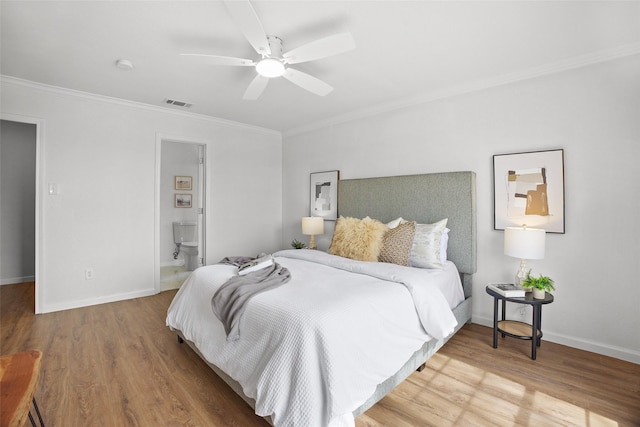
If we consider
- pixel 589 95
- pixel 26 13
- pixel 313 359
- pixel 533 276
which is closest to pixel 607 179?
pixel 589 95

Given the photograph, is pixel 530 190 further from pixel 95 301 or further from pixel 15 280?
pixel 15 280

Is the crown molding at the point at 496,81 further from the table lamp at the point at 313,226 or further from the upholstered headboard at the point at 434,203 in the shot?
the table lamp at the point at 313,226

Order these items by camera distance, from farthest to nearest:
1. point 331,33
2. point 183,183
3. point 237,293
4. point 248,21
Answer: point 183,183 → point 331,33 → point 237,293 → point 248,21

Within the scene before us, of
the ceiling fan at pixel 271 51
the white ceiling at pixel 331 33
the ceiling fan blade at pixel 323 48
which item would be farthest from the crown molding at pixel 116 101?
the ceiling fan blade at pixel 323 48

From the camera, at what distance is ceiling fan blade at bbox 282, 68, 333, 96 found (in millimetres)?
2437

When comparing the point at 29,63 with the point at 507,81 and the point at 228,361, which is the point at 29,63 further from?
the point at 507,81

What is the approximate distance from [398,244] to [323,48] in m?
1.80

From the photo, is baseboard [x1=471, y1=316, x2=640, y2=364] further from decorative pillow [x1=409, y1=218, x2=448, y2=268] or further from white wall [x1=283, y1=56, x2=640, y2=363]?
decorative pillow [x1=409, y1=218, x2=448, y2=268]

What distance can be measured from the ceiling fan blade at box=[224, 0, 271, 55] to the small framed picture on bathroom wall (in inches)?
188

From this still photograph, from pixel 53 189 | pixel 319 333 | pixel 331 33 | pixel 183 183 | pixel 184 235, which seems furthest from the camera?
pixel 183 183

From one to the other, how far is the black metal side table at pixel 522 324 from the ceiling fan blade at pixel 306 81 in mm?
2297

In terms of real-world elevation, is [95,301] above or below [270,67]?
below

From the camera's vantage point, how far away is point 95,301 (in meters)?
3.74

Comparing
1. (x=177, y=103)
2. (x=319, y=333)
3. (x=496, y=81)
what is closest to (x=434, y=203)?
(x=496, y=81)
